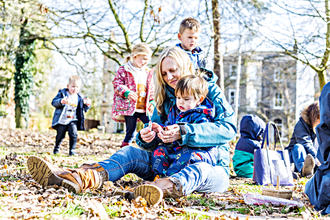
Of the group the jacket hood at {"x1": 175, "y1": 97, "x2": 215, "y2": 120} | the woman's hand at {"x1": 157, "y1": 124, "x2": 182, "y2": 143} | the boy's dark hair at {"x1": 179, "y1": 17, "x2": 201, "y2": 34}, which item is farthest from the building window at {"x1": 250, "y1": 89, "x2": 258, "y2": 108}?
the woman's hand at {"x1": 157, "y1": 124, "x2": 182, "y2": 143}

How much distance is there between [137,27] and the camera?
10.7 metres

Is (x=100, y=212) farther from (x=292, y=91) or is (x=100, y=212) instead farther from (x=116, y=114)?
(x=292, y=91)

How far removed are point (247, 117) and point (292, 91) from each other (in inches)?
1149

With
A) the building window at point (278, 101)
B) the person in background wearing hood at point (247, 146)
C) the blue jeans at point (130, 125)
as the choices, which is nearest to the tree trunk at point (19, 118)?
the blue jeans at point (130, 125)

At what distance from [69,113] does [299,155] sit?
13.0 ft

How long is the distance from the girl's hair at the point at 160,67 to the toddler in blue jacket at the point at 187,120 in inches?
10.6

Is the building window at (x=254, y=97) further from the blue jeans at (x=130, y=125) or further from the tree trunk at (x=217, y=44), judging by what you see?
the blue jeans at (x=130, y=125)

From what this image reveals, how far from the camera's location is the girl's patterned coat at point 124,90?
576 centimetres

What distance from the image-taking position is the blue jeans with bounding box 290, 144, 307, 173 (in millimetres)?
4926

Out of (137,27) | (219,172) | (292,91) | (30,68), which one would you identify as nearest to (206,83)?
(219,172)

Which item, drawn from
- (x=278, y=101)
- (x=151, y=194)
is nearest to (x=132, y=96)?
(x=151, y=194)

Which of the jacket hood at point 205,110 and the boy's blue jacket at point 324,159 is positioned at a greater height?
the jacket hood at point 205,110

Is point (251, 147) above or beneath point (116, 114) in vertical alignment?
beneath

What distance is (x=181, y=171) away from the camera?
256 centimetres
